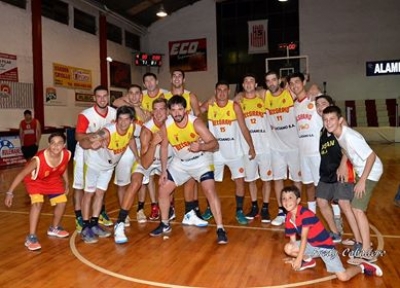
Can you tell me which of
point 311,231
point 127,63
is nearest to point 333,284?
point 311,231

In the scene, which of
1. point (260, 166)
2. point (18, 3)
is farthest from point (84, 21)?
point (260, 166)

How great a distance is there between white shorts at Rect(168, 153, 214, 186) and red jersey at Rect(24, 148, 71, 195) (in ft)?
4.02

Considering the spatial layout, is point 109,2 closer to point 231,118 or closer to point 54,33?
point 54,33

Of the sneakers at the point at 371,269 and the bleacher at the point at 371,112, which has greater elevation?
the bleacher at the point at 371,112

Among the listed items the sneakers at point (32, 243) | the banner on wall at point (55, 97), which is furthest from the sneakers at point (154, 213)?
the banner on wall at point (55, 97)

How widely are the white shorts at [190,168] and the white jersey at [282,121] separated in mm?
1091

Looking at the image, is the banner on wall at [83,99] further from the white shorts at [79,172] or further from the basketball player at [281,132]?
the basketball player at [281,132]

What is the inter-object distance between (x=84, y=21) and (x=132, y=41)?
400 cm

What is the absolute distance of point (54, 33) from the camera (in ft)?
48.6

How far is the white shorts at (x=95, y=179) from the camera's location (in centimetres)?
485

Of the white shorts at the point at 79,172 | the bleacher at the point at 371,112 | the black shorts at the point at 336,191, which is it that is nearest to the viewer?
the black shorts at the point at 336,191

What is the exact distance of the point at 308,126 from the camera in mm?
4953

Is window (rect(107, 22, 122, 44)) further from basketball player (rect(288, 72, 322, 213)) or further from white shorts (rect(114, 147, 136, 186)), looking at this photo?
basketball player (rect(288, 72, 322, 213))

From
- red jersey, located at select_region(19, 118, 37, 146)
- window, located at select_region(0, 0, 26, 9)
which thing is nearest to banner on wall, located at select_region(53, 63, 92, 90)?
window, located at select_region(0, 0, 26, 9)
